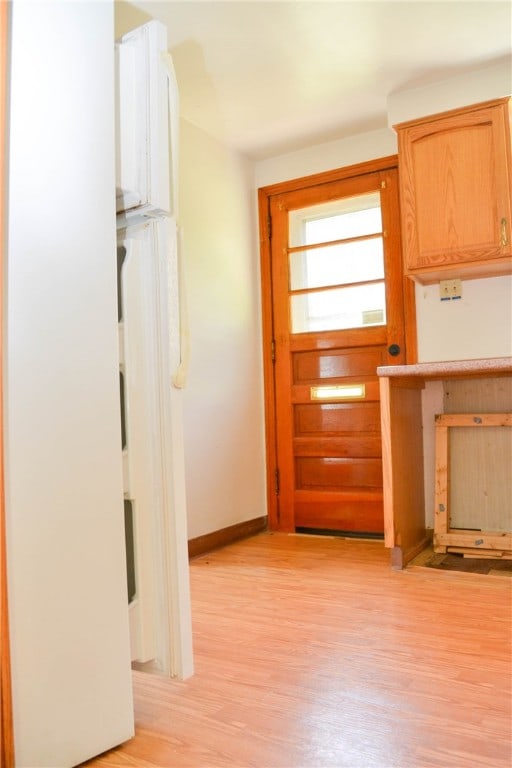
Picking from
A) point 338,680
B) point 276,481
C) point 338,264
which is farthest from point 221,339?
point 338,680

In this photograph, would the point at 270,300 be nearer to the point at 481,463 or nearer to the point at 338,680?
the point at 481,463

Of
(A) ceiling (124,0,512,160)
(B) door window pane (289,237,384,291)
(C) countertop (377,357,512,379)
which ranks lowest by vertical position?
(C) countertop (377,357,512,379)

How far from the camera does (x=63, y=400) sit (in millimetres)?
1276

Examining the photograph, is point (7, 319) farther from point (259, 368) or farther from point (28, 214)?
point (259, 368)

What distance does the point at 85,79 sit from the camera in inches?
53.6

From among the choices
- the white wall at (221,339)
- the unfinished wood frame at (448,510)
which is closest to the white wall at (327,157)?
the white wall at (221,339)

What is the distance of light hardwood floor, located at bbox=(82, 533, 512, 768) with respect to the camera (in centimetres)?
128

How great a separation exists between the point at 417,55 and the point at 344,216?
105 cm

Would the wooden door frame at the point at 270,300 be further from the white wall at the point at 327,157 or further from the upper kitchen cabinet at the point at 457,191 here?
the upper kitchen cabinet at the point at 457,191

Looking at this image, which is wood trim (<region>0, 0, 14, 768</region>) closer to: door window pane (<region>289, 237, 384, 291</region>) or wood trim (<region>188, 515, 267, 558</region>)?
wood trim (<region>188, 515, 267, 558</region>)

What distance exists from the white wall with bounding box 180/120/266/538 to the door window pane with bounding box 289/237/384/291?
0.31m

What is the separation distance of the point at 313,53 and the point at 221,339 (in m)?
1.56

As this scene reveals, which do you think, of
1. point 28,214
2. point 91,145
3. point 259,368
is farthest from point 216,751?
point 259,368

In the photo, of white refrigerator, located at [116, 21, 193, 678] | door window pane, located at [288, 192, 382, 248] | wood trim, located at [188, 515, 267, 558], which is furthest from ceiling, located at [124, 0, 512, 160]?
wood trim, located at [188, 515, 267, 558]
